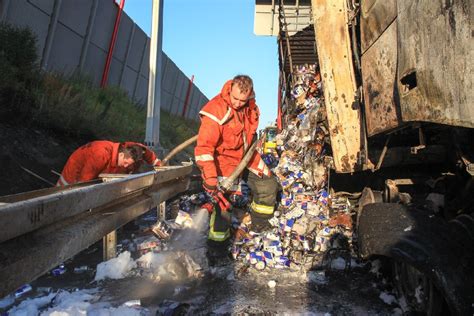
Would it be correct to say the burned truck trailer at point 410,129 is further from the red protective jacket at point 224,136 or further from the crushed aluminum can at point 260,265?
the red protective jacket at point 224,136

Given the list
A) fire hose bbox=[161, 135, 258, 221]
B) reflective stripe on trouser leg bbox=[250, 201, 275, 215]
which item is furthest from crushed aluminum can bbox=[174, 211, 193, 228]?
reflective stripe on trouser leg bbox=[250, 201, 275, 215]

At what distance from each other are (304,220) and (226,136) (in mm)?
1341

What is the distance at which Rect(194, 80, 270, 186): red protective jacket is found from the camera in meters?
4.39

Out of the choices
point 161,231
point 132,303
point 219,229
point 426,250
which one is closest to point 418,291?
point 426,250

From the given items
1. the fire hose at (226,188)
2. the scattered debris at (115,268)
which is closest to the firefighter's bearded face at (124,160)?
the fire hose at (226,188)

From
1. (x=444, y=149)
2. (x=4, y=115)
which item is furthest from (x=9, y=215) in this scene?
(x=4, y=115)

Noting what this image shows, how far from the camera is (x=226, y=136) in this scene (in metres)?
4.74

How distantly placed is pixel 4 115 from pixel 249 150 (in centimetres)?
366

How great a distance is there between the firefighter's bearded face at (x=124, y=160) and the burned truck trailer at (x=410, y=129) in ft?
8.05

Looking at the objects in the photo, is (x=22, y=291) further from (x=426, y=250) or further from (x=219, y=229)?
(x=426, y=250)

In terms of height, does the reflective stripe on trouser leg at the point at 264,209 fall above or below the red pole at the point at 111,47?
below

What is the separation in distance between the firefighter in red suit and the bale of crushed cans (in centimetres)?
46

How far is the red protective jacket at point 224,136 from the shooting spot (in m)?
4.39

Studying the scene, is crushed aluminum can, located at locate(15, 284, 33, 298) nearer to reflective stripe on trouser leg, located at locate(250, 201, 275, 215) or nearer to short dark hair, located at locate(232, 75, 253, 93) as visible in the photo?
reflective stripe on trouser leg, located at locate(250, 201, 275, 215)
